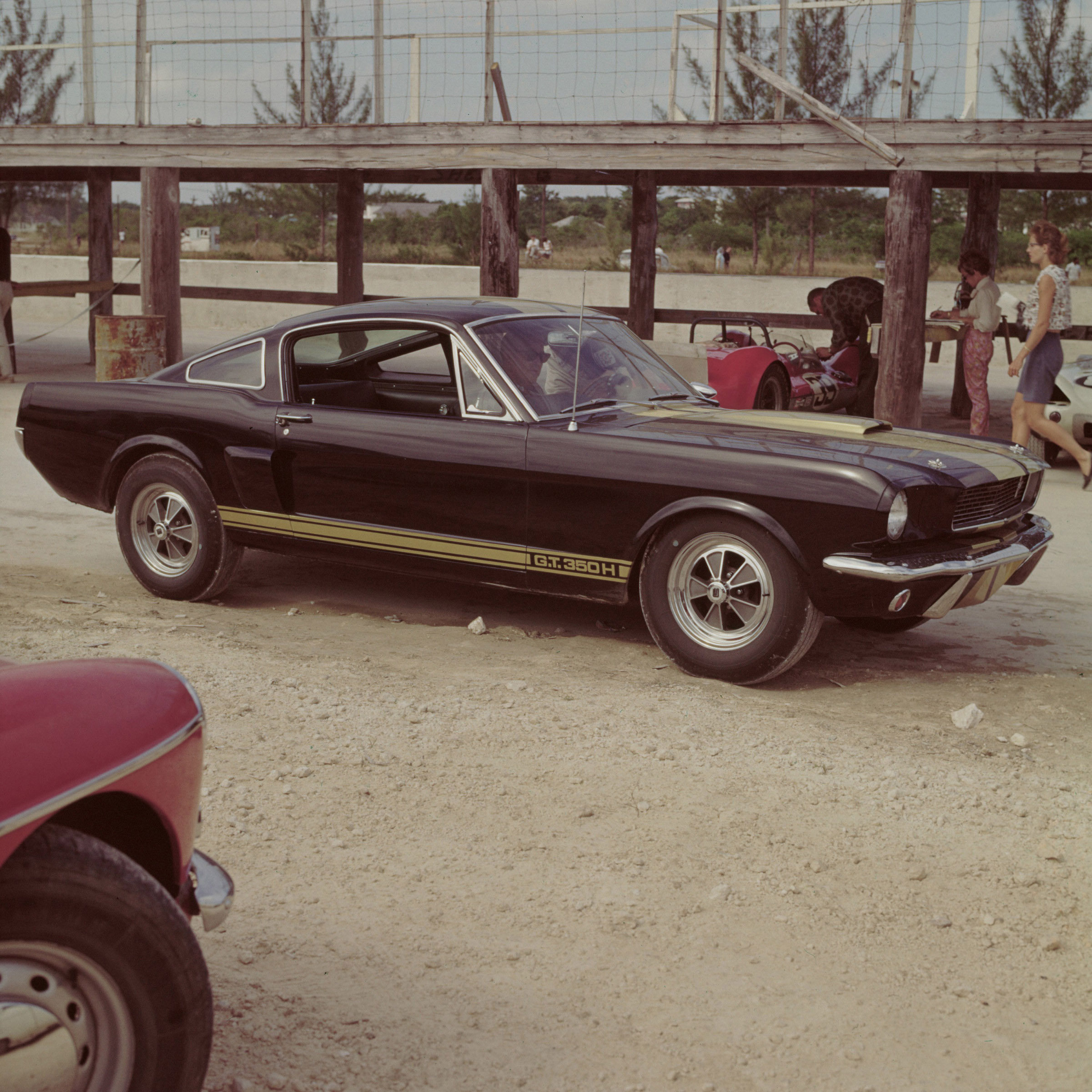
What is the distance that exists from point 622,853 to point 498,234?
34.2 ft

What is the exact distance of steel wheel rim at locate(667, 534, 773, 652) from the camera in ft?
17.5

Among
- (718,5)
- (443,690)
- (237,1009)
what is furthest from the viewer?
(718,5)

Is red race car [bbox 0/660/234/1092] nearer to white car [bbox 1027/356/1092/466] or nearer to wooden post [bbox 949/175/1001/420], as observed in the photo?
white car [bbox 1027/356/1092/466]

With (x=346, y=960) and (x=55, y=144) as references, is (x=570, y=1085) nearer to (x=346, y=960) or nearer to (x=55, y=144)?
(x=346, y=960)

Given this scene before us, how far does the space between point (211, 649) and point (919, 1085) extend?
3.61 meters

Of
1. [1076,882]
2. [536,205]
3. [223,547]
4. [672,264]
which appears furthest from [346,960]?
[536,205]

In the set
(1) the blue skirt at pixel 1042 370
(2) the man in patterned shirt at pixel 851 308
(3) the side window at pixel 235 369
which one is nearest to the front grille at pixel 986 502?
(3) the side window at pixel 235 369

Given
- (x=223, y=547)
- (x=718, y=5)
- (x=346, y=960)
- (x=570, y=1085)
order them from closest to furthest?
(x=570, y=1085), (x=346, y=960), (x=223, y=547), (x=718, y=5)

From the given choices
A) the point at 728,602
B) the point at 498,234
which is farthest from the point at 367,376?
the point at 498,234

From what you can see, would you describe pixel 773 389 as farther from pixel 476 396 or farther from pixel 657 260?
pixel 657 260

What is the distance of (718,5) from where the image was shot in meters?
11.9

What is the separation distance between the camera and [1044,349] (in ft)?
32.4

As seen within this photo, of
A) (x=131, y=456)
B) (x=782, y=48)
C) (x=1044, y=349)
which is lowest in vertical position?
(x=131, y=456)

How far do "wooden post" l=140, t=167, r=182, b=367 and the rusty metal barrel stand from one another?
155 centimetres
